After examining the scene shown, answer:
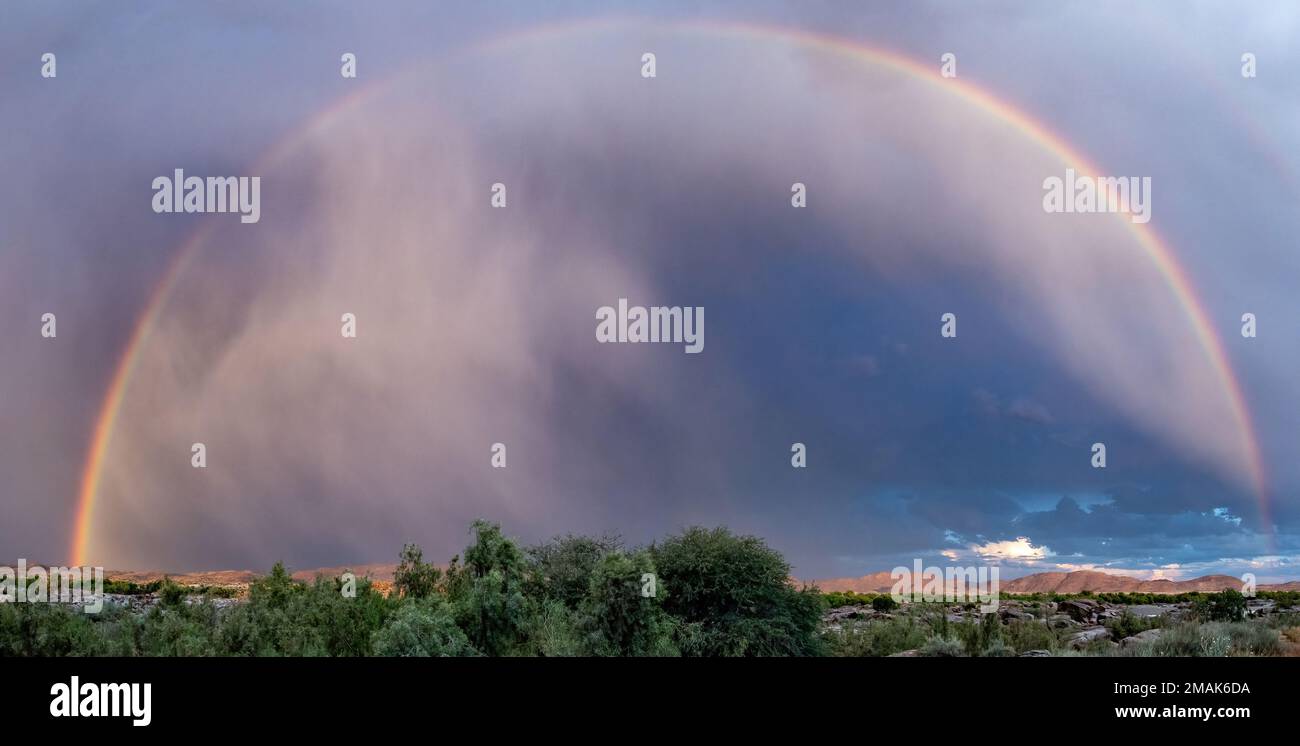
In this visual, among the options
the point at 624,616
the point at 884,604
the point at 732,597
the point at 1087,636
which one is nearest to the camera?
the point at 624,616

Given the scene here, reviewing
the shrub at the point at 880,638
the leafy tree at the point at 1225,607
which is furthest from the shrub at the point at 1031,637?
the leafy tree at the point at 1225,607

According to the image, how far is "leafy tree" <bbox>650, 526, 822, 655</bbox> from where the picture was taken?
3438 centimetres

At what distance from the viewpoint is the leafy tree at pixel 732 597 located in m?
34.4

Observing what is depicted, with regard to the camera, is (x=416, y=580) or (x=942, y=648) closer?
(x=942, y=648)

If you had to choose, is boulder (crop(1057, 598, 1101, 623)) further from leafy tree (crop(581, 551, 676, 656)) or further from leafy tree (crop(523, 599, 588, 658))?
leafy tree (crop(523, 599, 588, 658))

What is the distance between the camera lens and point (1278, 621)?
41.0 meters

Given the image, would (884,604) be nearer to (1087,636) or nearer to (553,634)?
(1087,636)

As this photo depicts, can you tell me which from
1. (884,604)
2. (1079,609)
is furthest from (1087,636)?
(884,604)

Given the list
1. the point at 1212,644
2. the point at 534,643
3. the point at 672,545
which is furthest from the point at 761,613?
the point at 1212,644

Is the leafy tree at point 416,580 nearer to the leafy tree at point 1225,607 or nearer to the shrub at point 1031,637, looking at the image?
the shrub at point 1031,637

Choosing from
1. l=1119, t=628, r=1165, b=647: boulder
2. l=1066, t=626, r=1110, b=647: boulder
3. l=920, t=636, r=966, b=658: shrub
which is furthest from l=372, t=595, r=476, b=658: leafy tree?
l=1119, t=628, r=1165, b=647: boulder

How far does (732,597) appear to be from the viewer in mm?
35375
